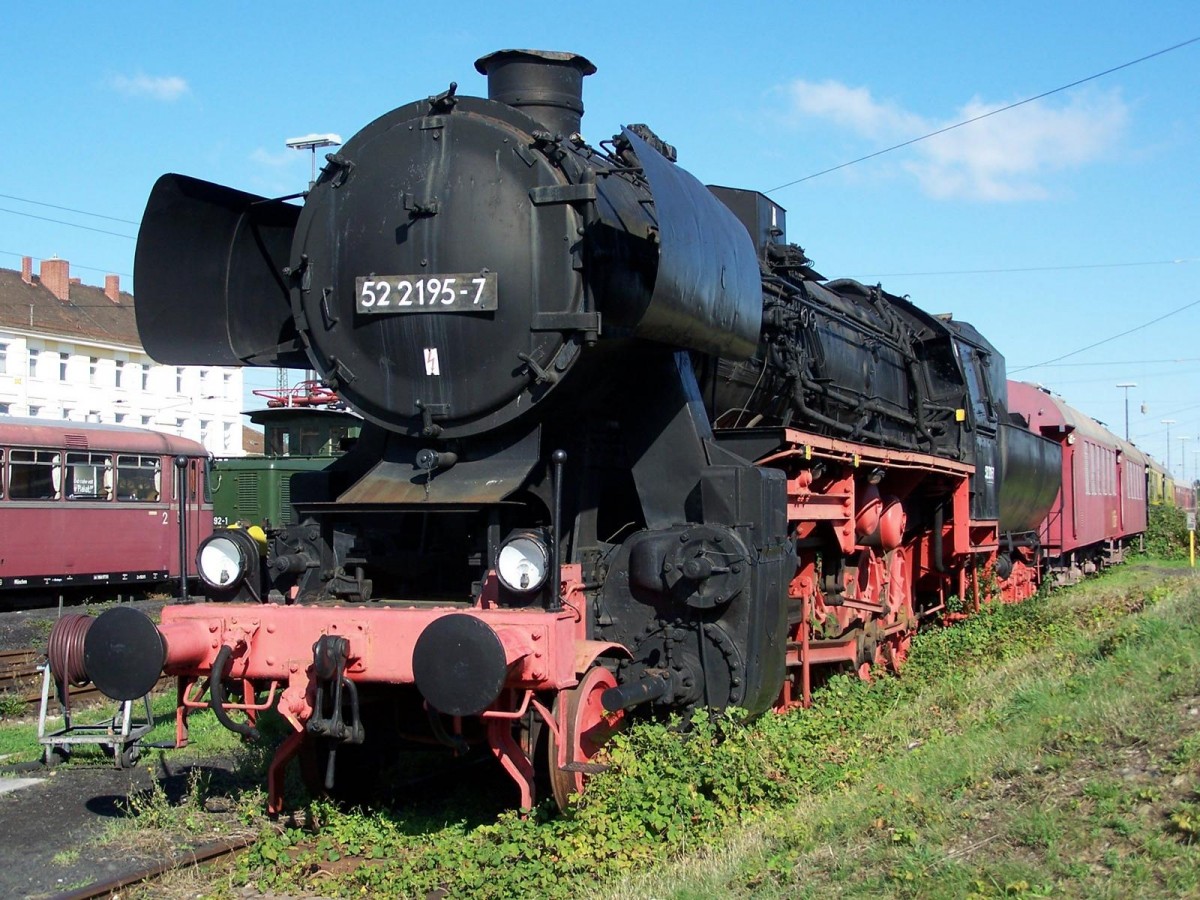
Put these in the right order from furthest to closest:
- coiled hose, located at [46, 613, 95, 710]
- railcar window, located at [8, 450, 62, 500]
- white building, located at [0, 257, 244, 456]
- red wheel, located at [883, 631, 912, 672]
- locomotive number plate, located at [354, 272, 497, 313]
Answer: white building, located at [0, 257, 244, 456], railcar window, located at [8, 450, 62, 500], red wheel, located at [883, 631, 912, 672], coiled hose, located at [46, 613, 95, 710], locomotive number plate, located at [354, 272, 497, 313]

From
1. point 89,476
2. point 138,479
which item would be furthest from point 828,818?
point 138,479

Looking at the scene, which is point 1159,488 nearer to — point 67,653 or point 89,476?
point 89,476

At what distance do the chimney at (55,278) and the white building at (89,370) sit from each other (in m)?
0.04

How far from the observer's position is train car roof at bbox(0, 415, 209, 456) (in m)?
17.6

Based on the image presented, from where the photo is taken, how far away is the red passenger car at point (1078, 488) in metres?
19.9

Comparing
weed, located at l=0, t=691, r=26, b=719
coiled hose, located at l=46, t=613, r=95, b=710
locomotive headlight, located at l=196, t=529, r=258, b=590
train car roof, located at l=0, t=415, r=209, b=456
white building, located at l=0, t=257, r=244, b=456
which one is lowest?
weed, located at l=0, t=691, r=26, b=719

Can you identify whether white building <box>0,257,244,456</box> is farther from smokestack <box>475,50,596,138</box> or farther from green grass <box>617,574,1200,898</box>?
green grass <box>617,574,1200,898</box>

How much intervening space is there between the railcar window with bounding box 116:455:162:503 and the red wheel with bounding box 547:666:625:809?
1539 centimetres

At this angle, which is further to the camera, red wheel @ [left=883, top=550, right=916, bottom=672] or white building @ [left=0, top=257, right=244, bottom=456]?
white building @ [left=0, top=257, right=244, bottom=456]

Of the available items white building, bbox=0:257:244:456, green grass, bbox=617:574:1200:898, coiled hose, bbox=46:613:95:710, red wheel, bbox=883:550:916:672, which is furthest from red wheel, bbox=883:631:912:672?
white building, bbox=0:257:244:456

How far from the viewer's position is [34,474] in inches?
703

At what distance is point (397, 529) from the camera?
670 centimetres

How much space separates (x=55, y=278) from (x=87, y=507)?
3283 centimetres

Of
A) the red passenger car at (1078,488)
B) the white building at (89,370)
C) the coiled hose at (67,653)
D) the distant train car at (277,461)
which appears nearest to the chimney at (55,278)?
the white building at (89,370)
